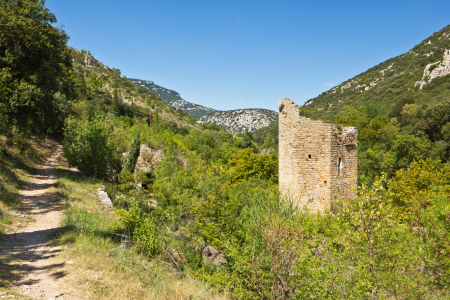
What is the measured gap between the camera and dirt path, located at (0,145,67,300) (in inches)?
197

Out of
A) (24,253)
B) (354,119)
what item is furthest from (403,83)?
(24,253)

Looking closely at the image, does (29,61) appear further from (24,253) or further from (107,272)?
(107,272)

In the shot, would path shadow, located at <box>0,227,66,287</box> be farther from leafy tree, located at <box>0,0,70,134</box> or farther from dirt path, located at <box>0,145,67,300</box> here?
leafy tree, located at <box>0,0,70,134</box>

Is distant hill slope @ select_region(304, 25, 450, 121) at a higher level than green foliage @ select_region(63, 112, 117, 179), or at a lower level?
higher

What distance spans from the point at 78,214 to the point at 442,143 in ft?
132

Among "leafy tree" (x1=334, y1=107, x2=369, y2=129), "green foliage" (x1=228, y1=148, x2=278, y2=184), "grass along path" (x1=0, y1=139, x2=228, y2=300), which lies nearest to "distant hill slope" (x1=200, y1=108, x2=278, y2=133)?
"leafy tree" (x1=334, y1=107, x2=369, y2=129)

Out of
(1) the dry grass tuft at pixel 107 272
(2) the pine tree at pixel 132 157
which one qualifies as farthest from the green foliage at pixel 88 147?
(1) the dry grass tuft at pixel 107 272

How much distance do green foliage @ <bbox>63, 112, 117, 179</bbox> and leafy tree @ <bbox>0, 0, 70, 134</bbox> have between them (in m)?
3.94

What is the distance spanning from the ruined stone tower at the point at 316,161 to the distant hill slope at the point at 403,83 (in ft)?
130

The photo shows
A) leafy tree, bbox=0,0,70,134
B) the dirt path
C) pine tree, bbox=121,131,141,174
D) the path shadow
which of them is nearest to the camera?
the dirt path

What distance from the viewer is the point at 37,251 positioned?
6738 millimetres

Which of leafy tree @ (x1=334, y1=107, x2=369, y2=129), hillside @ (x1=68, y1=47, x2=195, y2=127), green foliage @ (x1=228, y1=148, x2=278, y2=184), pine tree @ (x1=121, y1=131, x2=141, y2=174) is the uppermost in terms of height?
hillside @ (x1=68, y1=47, x2=195, y2=127)

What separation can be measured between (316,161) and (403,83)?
251ft

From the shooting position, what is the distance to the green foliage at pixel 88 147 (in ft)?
63.6
